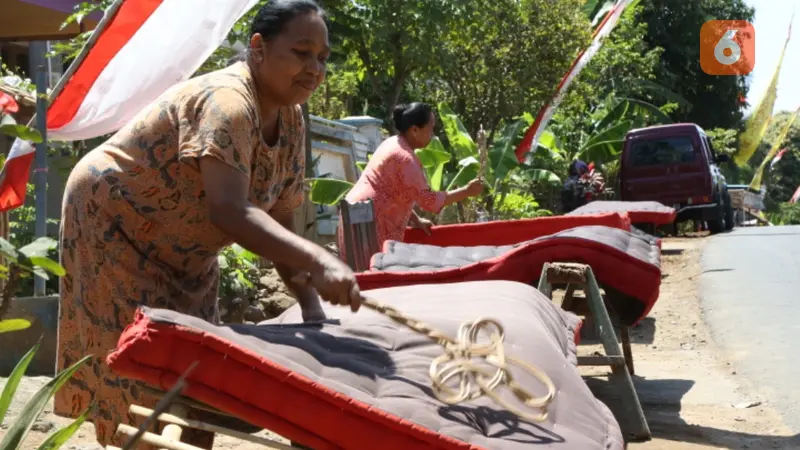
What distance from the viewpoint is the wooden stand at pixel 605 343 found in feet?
15.9

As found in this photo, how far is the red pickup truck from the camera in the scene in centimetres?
1922

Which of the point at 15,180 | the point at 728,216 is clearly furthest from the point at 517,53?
the point at 15,180

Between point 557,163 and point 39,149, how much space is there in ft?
51.2

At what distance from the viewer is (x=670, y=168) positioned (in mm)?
19297

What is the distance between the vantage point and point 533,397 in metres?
2.59

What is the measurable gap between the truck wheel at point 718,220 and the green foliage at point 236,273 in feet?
45.1

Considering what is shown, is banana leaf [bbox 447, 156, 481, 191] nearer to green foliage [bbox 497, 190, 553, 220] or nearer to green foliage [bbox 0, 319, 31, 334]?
green foliage [bbox 497, 190, 553, 220]

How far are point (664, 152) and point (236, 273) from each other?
1326cm

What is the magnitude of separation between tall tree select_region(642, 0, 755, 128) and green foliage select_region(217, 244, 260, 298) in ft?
90.7

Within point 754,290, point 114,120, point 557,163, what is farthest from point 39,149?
point 557,163

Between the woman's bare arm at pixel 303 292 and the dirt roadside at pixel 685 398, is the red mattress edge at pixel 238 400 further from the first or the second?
the dirt roadside at pixel 685 398

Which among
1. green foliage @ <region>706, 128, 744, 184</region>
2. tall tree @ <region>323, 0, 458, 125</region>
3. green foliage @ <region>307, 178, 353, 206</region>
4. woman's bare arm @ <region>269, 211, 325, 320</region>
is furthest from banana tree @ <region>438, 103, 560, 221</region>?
woman's bare arm @ <region>269, 211, 325, 320</region>

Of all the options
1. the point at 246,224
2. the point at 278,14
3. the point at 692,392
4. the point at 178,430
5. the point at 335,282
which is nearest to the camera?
the point at 178,430

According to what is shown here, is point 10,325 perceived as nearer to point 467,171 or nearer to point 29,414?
point 29,414
